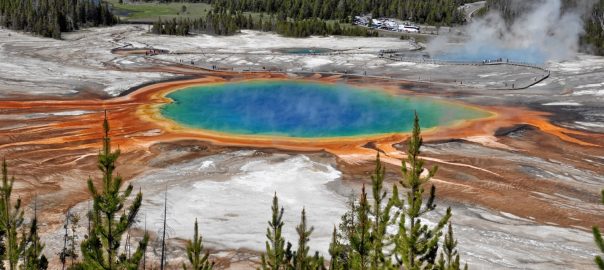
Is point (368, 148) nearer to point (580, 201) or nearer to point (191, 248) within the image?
point (580, 201)

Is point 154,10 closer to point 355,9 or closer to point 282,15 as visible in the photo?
point 282,15

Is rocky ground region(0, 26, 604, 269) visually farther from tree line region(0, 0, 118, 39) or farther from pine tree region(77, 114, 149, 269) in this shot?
tree line region(0, 0, 118, 39)

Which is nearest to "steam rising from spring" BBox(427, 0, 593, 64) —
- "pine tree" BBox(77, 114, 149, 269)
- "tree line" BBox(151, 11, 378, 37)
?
"tree line" BBox(151, 11, 378, 37)

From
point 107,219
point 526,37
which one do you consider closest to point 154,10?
point 526,37

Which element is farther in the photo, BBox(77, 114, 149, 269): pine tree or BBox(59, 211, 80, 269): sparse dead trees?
BBox(59, 211, 80, 269): sparse dead trees

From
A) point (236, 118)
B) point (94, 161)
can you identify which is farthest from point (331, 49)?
point (94, 161)

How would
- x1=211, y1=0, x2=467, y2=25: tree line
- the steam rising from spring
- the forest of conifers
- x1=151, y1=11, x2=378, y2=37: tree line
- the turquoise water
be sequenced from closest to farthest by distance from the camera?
the turquoise water
the steam rising from spring
the forest of conifers
x1=151, y1=11, x2=378, y2=37: tree line
x1=211, y1=0, x2=467, y2=25: tree line
